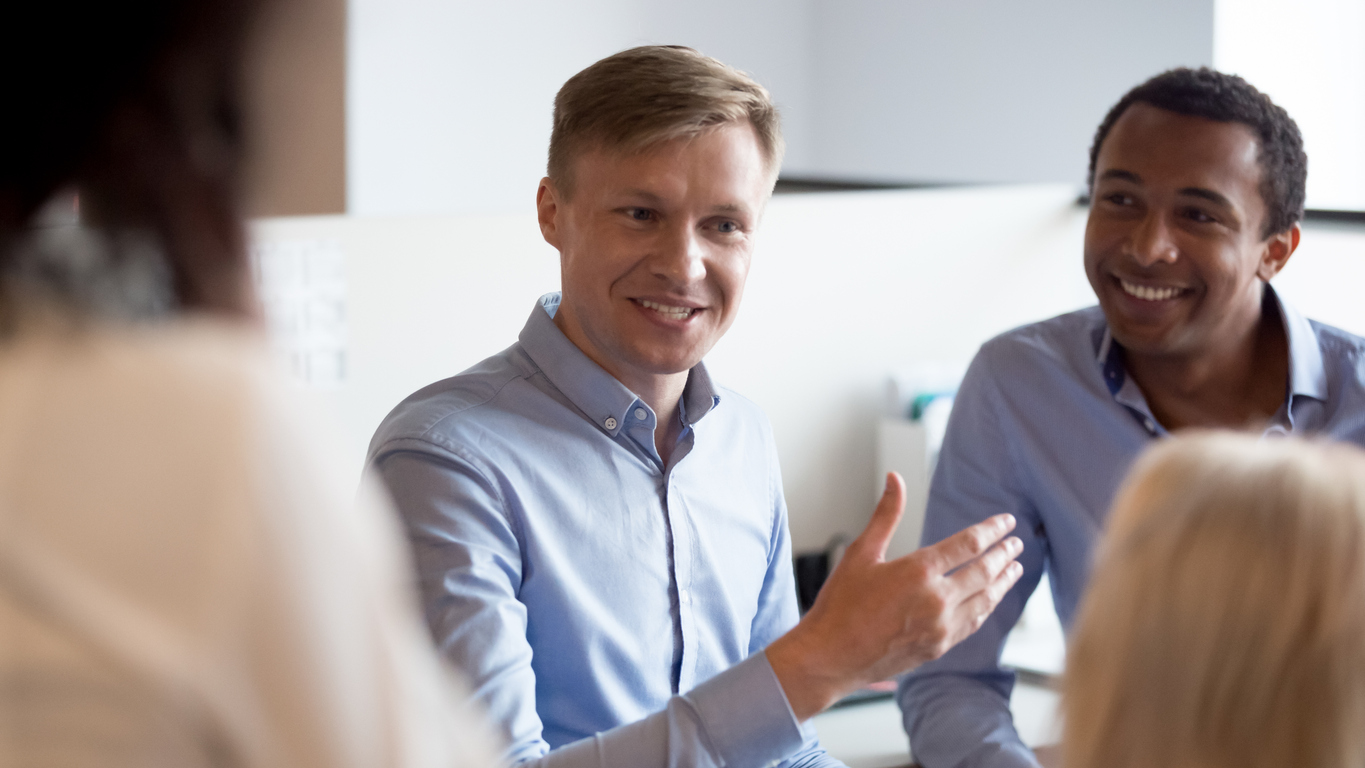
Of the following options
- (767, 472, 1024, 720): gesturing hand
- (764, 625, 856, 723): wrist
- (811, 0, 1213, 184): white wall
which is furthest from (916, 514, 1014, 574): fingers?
(811, 0, 1213, 184): white wall

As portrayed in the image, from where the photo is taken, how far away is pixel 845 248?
2117 mm

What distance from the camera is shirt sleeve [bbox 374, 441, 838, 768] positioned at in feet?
3.36

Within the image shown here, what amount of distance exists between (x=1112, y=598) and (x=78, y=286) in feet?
1.60

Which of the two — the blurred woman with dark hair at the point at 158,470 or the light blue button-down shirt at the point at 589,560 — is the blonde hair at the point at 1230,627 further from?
the light blue button-down shirt at the point at 589,560

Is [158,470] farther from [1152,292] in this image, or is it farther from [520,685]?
[1152,292]

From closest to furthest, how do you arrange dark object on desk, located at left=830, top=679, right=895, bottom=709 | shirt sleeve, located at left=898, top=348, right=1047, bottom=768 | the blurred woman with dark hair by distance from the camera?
the blurred woman with dark hair → shirt sleeve, located at left=898, top=348, right=1047, bottom=768 → dark object on desk, located at left=830, top=679, right=895, bottom=709

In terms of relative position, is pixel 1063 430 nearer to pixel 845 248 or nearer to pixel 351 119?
pixel 845 248

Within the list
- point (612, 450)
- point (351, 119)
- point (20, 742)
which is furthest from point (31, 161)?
point (351, 119)

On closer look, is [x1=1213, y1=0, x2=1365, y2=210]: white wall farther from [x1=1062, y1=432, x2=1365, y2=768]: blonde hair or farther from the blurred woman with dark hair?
the blurred woman with dark hair

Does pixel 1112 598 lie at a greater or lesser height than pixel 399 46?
lesser

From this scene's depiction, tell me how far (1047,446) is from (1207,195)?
35 cm

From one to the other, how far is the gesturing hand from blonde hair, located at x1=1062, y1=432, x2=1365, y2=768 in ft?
1.33

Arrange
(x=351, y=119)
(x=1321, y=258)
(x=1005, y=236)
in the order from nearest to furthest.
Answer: (x=351, y=119)
(x=1321, y=258)
(x=1005, y=236)

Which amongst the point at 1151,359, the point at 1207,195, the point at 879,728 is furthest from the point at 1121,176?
the point at 879,728
